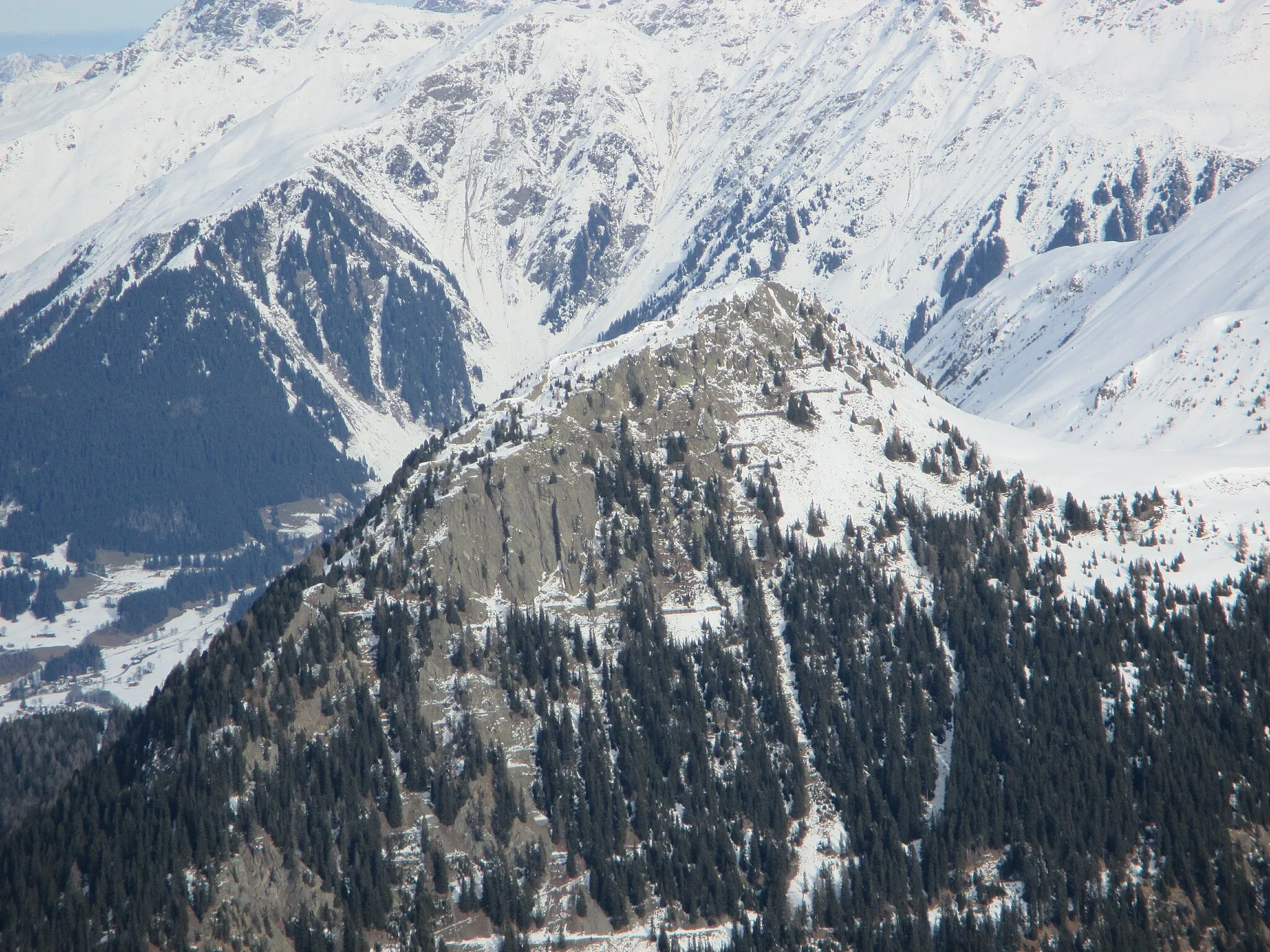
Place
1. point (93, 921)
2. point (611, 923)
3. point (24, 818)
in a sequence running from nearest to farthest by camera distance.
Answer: point (93, 921)
point (611, 923)
point (24, 818)

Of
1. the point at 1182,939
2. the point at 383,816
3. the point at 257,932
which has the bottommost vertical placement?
the point at 1182,939

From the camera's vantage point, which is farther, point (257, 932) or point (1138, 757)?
point (1138, 757)

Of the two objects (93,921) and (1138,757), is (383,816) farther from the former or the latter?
(1138,757)

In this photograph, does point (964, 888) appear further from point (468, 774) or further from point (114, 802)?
point (114, 802)

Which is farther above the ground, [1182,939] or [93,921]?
[93,921]

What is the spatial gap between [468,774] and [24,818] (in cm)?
5553

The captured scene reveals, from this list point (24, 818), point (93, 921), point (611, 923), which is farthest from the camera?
point (24, 818)

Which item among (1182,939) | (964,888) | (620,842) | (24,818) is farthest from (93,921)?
(1182,939)

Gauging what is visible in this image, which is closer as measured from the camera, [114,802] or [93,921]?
[93,921]

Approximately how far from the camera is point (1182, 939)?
6900 inches

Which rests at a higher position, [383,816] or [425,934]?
[383,816]

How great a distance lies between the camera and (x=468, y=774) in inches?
7623

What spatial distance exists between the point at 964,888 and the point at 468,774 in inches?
2346

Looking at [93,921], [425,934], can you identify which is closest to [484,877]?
[425,934]
